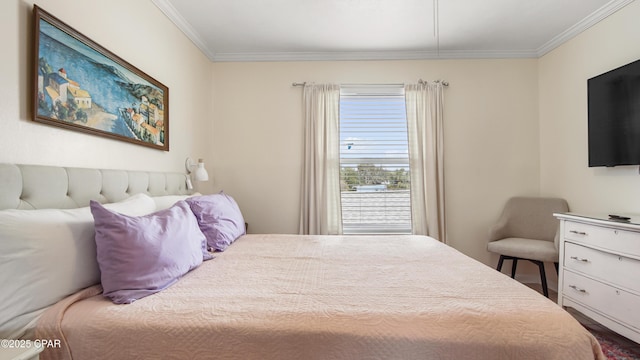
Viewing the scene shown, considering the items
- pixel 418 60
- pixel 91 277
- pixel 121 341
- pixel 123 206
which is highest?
pixel 418 60

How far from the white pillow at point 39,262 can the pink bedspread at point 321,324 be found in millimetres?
56

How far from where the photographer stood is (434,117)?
3373mm

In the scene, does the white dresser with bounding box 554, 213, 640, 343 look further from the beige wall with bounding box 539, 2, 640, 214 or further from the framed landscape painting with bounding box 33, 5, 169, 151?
the framed landscape painting with bounding box 33, 5, 169, 151

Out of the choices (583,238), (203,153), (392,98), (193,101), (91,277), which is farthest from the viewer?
(392,98)

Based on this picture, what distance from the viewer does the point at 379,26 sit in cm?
285

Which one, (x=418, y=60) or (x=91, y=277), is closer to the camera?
(x=91, y=277)

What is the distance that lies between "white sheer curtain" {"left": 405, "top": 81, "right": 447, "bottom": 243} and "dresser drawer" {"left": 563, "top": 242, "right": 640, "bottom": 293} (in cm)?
113

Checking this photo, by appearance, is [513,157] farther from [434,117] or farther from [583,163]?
[434,117]

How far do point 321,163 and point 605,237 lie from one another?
2375 millimetres

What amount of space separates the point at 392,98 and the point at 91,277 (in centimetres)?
315

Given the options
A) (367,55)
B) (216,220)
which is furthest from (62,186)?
(367,55)

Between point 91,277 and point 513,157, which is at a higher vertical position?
point 513,157

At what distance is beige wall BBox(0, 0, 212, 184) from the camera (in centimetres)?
130

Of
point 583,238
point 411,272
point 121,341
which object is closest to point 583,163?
point 583,238
